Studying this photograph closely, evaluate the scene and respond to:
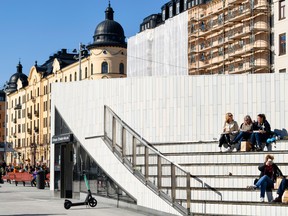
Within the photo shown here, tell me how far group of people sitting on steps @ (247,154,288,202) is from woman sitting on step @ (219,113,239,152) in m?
2.91

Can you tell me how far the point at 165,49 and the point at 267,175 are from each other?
5308 cm

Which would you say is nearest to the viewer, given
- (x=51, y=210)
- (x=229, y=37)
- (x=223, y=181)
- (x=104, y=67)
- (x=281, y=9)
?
(x=223, y=181)

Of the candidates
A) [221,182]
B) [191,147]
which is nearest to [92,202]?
[191,147]

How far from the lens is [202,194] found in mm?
15852

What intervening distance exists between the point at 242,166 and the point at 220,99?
4.01 metres

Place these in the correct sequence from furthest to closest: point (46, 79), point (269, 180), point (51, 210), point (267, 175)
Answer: point (46, 79) → point (51, 210) → point (267, 175) → point (269, 180)

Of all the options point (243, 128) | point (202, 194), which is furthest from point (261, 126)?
point (202, 194)

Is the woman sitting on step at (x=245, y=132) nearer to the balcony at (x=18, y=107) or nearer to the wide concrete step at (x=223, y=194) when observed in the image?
the wide concrete step at (x=223, y=194)

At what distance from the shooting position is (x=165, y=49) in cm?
6769

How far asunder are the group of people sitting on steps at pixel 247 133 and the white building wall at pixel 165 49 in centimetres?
4729

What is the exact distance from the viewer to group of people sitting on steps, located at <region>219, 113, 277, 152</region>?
17.7 meters

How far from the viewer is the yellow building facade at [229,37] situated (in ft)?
A: 191

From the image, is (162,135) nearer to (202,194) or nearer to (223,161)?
(223,161)

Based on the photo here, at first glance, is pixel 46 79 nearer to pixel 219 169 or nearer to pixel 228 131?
pixel 228 131
